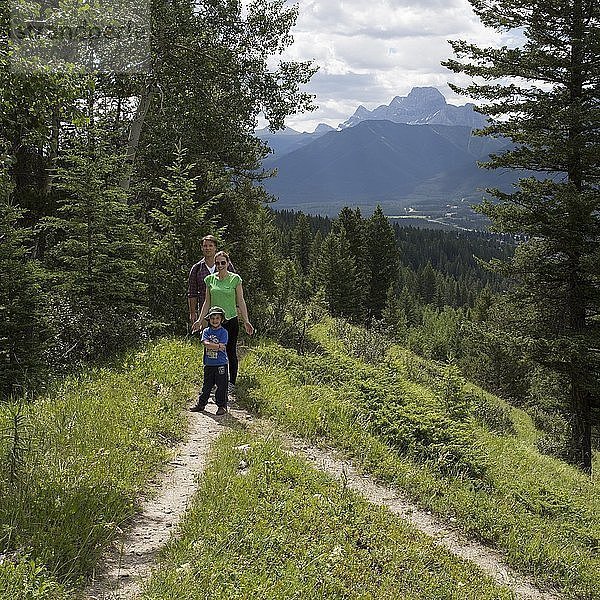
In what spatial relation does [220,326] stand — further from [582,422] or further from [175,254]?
[582,422]

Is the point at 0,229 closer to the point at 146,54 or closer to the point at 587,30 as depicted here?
the point at 146,54

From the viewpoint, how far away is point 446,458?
8.60 m

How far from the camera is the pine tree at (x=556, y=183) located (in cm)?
1458

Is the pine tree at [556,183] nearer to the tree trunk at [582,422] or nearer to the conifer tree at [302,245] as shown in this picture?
the tree trunk at [582,422]

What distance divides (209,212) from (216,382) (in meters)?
9.80

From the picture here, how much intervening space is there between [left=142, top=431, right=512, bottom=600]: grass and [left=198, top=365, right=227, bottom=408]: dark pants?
179cm

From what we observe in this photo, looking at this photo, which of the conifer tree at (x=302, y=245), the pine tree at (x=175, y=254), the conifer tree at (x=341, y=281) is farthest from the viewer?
the conifer tree at (x=302, y=245)

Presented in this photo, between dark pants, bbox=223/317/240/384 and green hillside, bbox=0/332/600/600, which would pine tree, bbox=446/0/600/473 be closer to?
green hillside, bbox=0/332/600/600

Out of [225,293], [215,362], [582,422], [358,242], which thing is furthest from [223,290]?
[358,242]

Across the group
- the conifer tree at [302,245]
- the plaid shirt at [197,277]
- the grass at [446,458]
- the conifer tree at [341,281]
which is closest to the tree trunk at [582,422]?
the grass at [446,458]

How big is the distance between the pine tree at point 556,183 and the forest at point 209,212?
2.1 inches

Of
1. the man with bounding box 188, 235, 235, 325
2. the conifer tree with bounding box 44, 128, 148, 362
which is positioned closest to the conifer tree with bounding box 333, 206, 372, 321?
the conifer tree with bounding box 44, 128, 148, 362

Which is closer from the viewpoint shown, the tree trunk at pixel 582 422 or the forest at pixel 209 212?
the forest at pixel 209 212

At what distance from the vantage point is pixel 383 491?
24.0 ft
